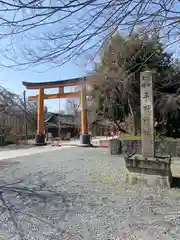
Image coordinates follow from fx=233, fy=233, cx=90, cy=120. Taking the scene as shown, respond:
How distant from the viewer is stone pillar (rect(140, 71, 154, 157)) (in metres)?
5.64

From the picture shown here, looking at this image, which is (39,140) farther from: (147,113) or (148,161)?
(148,161)

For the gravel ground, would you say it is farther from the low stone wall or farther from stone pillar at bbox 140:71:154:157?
the low stone wall

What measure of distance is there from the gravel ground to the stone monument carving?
1.04 feet


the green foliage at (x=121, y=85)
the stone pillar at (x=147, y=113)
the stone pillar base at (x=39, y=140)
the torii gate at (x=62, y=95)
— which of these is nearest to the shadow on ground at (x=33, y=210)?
the stone pillar at (x=147, y=113)

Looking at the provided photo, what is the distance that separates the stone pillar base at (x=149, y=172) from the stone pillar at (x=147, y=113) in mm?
416

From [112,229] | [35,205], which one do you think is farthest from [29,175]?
[112,229]

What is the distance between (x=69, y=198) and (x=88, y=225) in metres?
1.24

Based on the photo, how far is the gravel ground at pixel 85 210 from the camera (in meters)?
2.90

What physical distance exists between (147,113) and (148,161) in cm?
131

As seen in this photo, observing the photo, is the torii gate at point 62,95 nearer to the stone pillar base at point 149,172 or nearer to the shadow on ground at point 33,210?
the stone pillar base at point 149,172

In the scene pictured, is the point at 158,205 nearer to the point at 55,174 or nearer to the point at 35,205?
the point at 35,205

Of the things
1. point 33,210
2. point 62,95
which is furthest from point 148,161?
point 62,95

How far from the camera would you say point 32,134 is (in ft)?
84.7

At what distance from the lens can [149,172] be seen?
5188 mm
